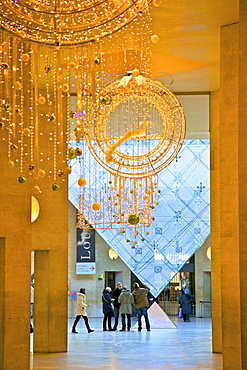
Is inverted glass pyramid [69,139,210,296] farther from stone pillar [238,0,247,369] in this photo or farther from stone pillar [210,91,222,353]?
stone pillar [238,0,247,369]

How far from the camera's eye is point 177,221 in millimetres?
18266

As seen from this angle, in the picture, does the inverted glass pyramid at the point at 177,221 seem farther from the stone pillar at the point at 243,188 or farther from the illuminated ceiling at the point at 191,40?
the stone pillar at the point at 243,188

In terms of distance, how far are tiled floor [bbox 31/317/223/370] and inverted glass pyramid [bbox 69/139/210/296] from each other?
3.07 meters

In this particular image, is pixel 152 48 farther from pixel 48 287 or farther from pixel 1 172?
pixel 48 287

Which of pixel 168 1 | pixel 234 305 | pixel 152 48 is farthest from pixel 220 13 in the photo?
pixel 234 305

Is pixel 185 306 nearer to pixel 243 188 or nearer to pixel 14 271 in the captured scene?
pixel 14 271

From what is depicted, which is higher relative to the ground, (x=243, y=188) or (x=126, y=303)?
(x=243, y=188)

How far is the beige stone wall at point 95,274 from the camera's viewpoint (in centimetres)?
2072

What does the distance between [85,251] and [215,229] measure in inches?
399

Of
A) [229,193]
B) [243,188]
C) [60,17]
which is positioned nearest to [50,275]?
[229,193]

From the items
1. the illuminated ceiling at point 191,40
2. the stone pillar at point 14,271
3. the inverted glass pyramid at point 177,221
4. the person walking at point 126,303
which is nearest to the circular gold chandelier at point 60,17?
the illuminated ceiling at point 191,40

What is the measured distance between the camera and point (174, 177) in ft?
60.6

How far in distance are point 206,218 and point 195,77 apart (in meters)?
7.56

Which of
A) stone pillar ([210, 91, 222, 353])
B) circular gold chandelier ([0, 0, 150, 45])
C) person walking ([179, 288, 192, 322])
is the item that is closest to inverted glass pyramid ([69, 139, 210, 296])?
person walking ([179, 288, 192, 322])
